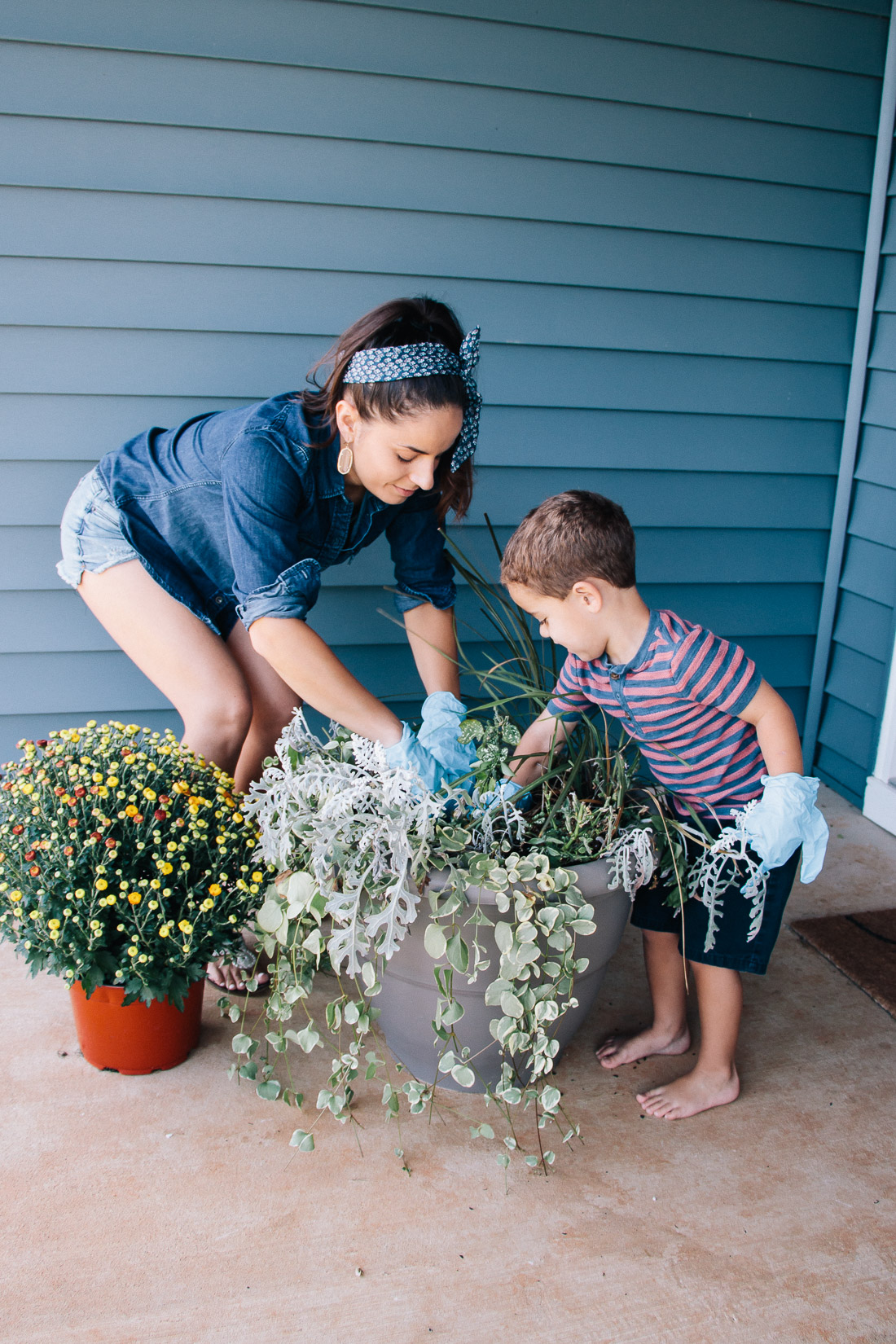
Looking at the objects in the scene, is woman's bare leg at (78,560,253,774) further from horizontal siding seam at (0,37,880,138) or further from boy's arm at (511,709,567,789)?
horizontal siding seam at (0,37,880,138)

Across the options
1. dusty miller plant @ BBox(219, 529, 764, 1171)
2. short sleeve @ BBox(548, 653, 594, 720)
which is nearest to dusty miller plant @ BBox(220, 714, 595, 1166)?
dusty miller plant @ BBox(219, 529, 764, 1171)

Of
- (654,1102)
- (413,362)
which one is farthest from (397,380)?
(654,1102)

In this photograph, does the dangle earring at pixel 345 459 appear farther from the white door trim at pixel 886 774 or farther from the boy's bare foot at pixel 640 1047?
the white door trim at pixel 886 774

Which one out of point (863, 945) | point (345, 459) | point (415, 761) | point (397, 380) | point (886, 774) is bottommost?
point (863, 945)

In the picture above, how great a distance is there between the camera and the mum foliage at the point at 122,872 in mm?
1373

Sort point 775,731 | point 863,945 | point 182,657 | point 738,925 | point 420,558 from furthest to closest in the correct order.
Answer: point 863,945, point 420,558, point 182,657, point 738,925, point 775,731

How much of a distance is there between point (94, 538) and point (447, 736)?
79cm

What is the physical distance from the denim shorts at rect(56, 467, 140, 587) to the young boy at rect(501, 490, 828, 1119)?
77 centimetres

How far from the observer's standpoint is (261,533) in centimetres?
155

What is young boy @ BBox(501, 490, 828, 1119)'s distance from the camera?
138 centimetres

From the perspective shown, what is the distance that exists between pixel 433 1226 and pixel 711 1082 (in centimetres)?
54

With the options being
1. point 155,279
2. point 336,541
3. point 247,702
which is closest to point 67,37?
point 155,279

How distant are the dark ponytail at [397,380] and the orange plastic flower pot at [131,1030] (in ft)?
3.29

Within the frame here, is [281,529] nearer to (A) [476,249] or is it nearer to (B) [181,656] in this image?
(B) [181,656]
